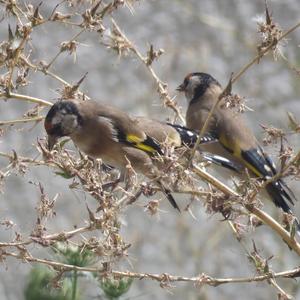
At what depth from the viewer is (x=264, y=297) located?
5195mm

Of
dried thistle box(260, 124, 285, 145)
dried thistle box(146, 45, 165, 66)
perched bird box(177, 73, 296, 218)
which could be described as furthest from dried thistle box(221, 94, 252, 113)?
perched bird box(177, 73, 296, 218)

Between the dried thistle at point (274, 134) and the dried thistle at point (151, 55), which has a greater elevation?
the dried thistle at point (151, 55)

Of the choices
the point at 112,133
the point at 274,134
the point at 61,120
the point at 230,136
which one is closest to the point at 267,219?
the point at 274,134

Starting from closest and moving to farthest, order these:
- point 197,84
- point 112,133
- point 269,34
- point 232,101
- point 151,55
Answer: point 269,34
point 232,101
point 151,55
point 112,133
point 197,84

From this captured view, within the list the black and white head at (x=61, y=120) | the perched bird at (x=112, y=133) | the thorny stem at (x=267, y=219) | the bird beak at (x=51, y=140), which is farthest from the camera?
the perched bird at (x=112, y=133)

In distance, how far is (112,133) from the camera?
2926 millimetres

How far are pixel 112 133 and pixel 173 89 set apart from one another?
2002 mm

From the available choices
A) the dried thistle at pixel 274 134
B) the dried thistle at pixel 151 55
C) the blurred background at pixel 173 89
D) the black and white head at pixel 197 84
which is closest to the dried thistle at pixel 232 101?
the dried thistle at pixel 274 134

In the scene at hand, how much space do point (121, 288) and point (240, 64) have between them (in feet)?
9.25

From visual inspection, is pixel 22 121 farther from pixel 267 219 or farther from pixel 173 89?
pixel 173 89

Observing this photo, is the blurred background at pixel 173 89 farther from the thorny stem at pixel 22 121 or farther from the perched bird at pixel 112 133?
the thorny stem at pixel 22 121

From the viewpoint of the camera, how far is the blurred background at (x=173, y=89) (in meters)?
4.84

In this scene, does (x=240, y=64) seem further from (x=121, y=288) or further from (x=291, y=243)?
(x=291, y=243)

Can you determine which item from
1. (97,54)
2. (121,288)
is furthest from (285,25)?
(121,288)
